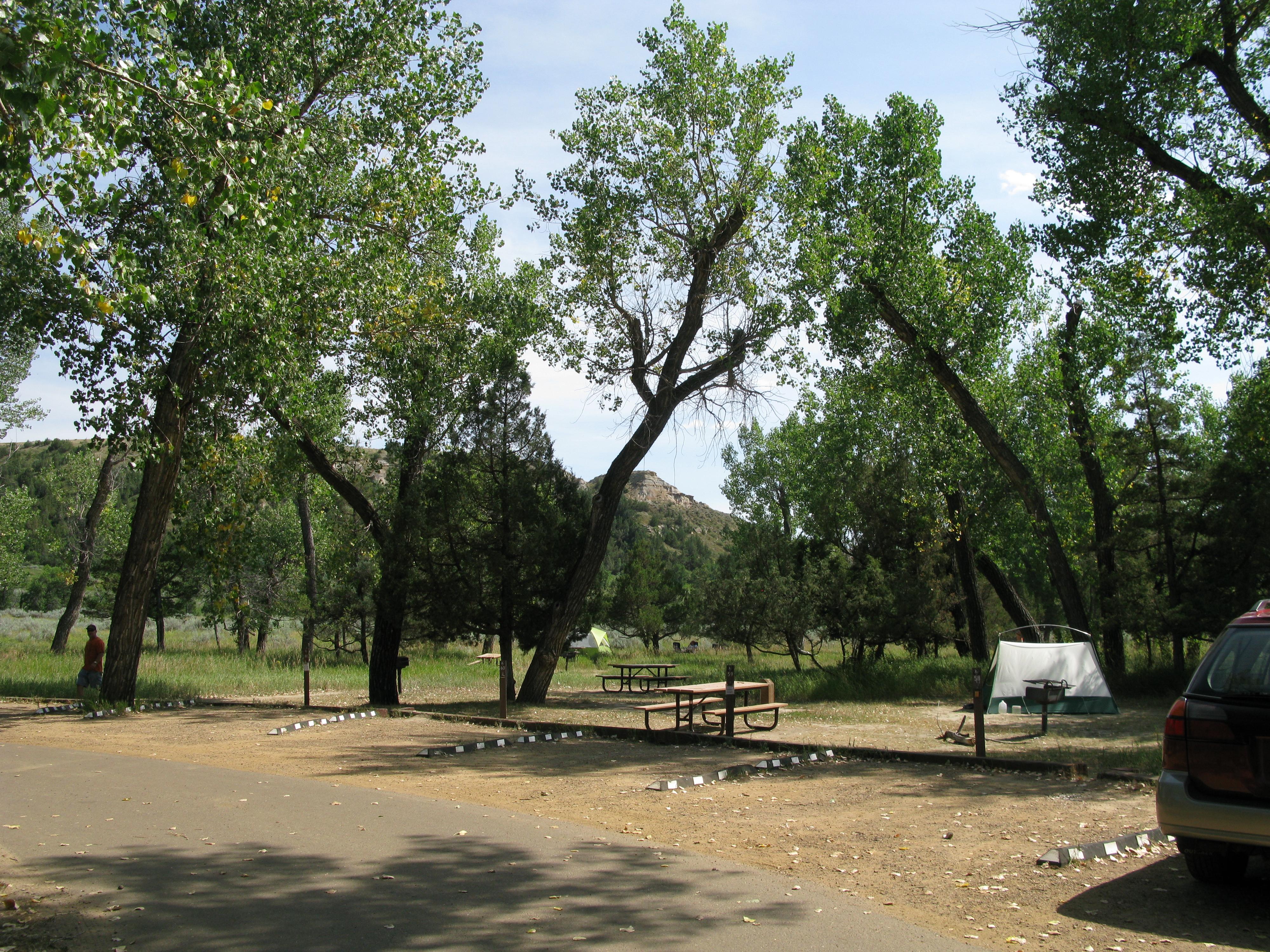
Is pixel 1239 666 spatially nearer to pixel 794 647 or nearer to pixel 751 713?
pixel 751 713

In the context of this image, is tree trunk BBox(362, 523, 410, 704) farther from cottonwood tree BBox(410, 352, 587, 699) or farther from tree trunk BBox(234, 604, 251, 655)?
tree trunk BBox(234, 604, 251, 655)

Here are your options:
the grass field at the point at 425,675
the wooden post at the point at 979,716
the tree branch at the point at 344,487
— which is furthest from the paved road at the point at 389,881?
the grass field at the point at 425,675

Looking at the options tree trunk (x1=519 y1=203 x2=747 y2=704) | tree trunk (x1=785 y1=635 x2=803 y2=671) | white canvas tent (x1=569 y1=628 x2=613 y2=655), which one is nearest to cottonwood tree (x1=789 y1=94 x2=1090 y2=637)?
tree trunk (x1=519 y1=203 x2=747 y2=704)

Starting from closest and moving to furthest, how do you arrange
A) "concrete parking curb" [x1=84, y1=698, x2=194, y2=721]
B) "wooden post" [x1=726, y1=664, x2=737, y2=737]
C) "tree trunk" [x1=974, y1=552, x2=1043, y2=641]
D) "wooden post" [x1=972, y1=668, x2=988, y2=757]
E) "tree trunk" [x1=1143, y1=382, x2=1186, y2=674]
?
"wooden post" [x1=972, y1=668, x2=988, y2=757], "wooden post" [x1=726, y1=664, x2=737, y2=737], "concrete parking curb" [x1=84, y1=698, x2=194, y2=721], "tree trunk" [x1=1143, y1=382, x2=1186, y2=674], "tree trunk" [x1=974, y1=552, x2=1043, y2=641]

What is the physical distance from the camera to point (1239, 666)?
17.4ft

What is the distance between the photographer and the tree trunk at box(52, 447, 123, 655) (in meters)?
28.4

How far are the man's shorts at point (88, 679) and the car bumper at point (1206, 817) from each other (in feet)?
61.1

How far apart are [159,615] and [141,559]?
87.3 ft

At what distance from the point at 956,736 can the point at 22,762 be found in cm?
1109

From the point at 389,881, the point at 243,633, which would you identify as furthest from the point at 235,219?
the point at 243,633

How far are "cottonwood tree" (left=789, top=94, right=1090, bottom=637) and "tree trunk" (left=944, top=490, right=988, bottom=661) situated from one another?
505 centimetres

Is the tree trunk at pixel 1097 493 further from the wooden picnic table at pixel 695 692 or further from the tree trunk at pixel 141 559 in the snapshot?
the tree trunk at pixel 141 559

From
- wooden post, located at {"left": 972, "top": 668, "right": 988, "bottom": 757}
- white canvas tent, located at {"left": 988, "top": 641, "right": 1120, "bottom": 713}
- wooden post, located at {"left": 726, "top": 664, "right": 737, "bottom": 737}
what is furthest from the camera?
white canvas tent, located at {"left": 988, "top": 641, "right": 1120, "bottom": 713}

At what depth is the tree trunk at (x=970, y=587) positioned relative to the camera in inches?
1072
